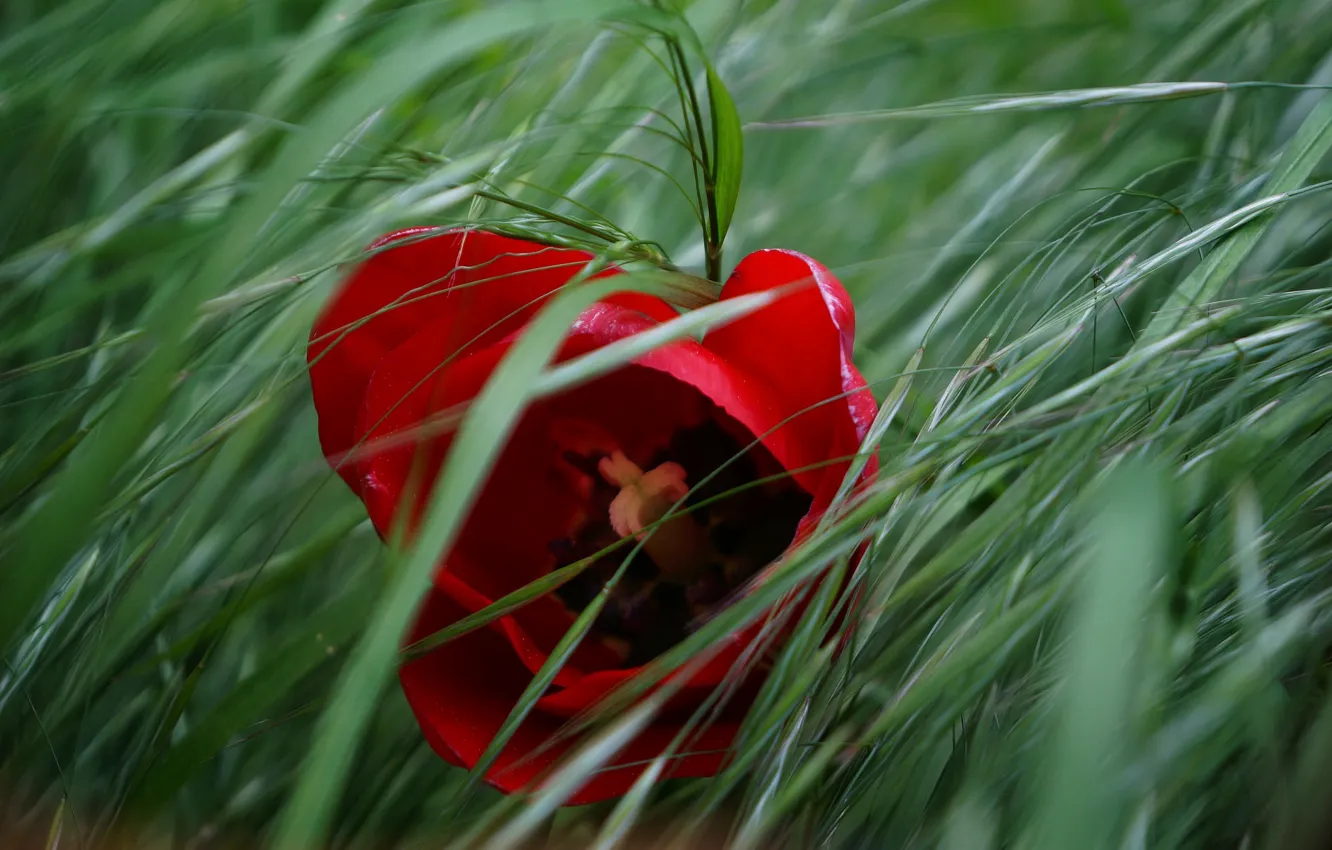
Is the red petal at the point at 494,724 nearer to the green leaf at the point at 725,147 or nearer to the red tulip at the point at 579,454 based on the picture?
the red tulip at the point at 579,454

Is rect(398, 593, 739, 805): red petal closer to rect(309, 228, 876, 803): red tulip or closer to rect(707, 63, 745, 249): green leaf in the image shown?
rect(309, 228, 876, 803): red tulip

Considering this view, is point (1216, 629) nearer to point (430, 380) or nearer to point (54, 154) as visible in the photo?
point (430, 380)

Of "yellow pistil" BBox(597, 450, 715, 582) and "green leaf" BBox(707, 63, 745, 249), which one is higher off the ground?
"green leaf" BBox(707, 63, 745, 249)

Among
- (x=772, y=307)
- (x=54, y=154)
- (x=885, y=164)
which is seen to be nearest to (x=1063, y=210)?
(x=885, y=164)

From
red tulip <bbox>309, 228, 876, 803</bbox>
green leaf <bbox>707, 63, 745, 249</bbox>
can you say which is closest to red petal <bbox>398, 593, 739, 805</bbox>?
red tulip <bbox>309, 228, 876, 803</bbox>
